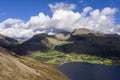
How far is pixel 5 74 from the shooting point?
2591 inches

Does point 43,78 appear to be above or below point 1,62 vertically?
below

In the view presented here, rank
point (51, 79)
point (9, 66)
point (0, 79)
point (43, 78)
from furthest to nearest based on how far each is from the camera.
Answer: point (51, 79)
point (43, 78)
point (9, 66)
point (0, 79)

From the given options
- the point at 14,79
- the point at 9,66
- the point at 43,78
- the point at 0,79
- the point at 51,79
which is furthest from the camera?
the point at 51,79

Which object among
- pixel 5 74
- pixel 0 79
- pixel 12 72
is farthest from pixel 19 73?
pixel 0 79

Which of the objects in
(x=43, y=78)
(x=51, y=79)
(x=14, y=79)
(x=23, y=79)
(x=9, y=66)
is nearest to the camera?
(x=14, y=79)

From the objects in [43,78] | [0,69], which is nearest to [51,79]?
[43,78]

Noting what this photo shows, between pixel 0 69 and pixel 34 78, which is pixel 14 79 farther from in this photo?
pixel 34 78

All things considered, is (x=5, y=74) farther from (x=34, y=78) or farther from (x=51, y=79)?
(x=51, y=79)

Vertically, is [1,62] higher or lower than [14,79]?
higher

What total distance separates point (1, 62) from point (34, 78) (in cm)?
1082

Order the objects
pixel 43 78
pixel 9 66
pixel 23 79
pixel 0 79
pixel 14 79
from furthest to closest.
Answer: pixel 43 78 < pixel 9 66 < pixel 23 79 < pixel 14 79 < pixel 0 79

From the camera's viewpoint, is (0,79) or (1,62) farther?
(1,62)

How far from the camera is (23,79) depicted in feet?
228

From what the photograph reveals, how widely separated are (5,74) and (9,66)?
885 centimetres
